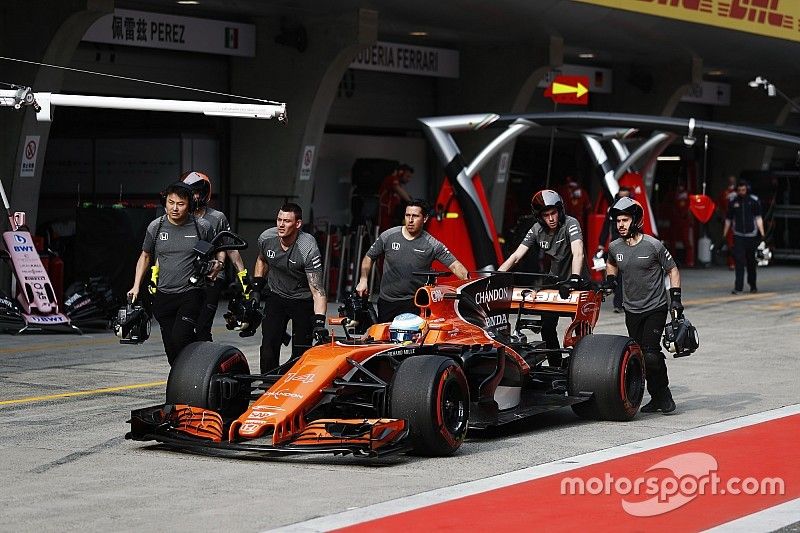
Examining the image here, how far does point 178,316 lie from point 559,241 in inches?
149

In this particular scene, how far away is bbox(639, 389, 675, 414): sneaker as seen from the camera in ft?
40.0

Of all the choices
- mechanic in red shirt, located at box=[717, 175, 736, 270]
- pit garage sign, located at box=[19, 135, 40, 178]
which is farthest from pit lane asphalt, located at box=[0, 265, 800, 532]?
mechanic in red shirt, located at box=[717, 175, 736, 270]

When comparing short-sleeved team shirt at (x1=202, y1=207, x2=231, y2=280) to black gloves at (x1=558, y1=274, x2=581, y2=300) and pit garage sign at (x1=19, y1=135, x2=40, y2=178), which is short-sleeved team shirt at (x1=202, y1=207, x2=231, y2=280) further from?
pit garage sign at (x1=19, y1=135, x2=40, y2=178)

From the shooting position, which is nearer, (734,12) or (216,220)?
(216,220)

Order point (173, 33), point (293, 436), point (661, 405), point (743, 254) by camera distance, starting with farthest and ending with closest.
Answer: point (743, 254) < point (173, 33) < point (661, 405) < point (293, 436)

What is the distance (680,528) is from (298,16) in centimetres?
1623

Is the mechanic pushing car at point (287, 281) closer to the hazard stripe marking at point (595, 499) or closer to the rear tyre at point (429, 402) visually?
the rear tyre at point (429, 402)

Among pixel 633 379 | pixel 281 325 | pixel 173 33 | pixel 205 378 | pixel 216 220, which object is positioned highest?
pixel 173 33

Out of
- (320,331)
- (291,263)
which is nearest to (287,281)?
(291,263)

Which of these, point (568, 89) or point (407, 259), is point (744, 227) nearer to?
point (568, 89)

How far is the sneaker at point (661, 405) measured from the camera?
12.2m

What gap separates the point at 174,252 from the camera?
11.9 m

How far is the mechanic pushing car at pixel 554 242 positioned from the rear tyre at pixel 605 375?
183 cm
